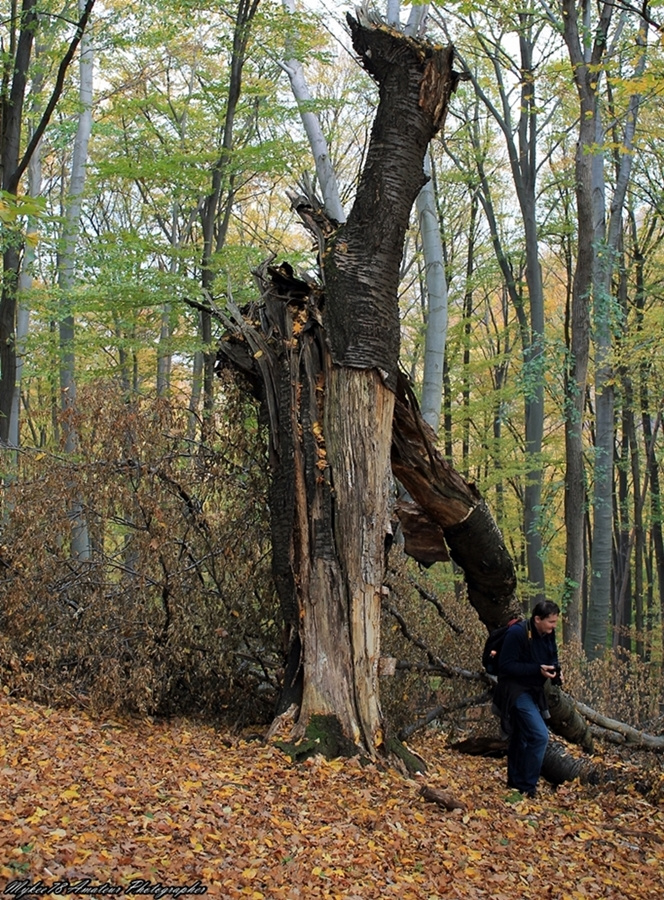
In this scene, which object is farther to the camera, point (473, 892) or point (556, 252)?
point (556, 252)

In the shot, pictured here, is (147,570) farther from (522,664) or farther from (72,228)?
(72,228)

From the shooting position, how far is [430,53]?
6223 millimetres

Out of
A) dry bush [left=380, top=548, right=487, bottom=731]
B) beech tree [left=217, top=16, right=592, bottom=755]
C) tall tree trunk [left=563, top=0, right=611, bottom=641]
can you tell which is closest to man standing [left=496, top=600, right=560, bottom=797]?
dry bush [left=380, top=548, right=487, bottom=731]

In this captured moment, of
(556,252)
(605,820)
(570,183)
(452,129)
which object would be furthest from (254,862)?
(556,252)

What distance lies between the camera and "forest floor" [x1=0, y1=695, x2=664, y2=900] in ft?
12.1

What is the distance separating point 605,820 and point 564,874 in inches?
57.9

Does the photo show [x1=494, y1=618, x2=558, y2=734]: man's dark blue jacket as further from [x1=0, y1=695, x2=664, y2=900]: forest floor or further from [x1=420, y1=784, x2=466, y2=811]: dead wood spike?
[x1=420, y1=784, x2=466, y2=811]: dead wood spike

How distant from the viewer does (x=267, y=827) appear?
448cm

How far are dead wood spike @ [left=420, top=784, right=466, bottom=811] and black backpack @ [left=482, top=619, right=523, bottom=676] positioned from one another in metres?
1.60

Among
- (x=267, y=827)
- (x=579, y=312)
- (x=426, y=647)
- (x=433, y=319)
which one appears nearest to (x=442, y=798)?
(x=267, y=827)

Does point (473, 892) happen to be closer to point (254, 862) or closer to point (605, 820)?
point (254, 862)

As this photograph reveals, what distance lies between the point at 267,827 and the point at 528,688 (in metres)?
2.89

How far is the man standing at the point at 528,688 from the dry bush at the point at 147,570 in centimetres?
204

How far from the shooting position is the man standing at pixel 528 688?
647 cm
